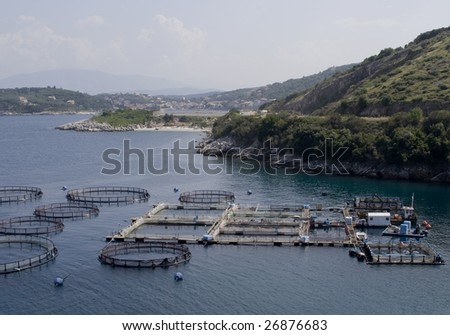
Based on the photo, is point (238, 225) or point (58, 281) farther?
point (238, 225)

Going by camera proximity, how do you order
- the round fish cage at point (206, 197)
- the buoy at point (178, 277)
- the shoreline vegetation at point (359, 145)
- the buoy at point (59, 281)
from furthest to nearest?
the shoreline vegetation at point (359, 145) → the round fish cage at point (206, 197) → the buoy at point (178, 277) → the buoy at point (59, 281)

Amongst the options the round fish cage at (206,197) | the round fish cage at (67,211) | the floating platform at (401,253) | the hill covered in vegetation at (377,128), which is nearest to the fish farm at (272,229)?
the floating platform at (401,253)

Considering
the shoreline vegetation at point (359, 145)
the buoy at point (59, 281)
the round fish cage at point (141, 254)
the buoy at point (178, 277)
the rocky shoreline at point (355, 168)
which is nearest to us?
the buoy at point (59, 281)

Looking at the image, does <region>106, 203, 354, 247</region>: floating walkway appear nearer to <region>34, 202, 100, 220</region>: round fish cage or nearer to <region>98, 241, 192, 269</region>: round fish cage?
<region>98, 241, 192, 269</region>: round fish cage

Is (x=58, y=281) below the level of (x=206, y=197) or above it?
below

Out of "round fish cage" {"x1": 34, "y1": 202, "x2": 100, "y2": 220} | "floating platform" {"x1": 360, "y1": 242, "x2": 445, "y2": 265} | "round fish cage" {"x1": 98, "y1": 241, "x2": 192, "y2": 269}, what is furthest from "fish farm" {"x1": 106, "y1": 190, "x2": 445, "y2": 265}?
"round fish cage" {"x1": 34, "y1": 202, "x2": 100, "y2": 220}

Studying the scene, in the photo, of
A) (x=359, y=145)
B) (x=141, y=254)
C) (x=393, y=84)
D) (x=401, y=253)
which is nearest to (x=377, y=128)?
(x=359, y=145)

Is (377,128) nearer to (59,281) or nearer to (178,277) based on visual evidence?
(178,277)

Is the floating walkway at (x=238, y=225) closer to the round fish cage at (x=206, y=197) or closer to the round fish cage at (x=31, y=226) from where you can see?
the round fish cage at (x=206, y=197)
